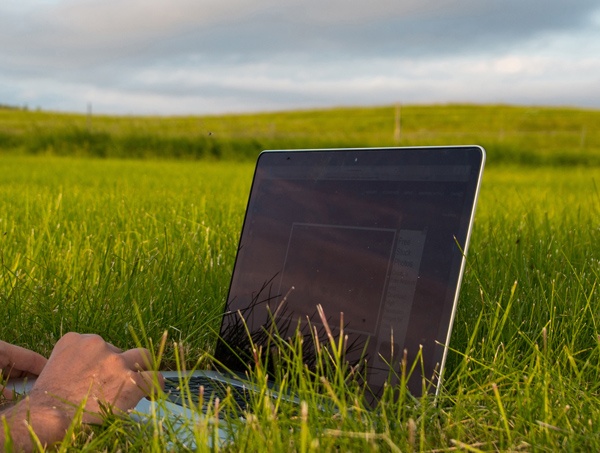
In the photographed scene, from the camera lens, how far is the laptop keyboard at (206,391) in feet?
5.46

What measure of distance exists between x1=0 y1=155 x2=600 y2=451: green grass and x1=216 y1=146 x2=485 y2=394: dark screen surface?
0.40 feet

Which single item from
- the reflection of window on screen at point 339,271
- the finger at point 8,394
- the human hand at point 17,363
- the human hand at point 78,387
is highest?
the reflection of window on screen at point 339,271

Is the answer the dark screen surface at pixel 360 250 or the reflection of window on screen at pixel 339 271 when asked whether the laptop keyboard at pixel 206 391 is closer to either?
the dark screen surface at pixel 360 250

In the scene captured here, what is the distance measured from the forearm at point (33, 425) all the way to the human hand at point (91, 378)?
0.07ft

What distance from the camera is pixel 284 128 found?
40.5m

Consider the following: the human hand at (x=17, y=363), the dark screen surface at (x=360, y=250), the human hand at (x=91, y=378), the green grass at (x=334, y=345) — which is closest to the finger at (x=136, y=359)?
the human hand at (x=91, y=378)

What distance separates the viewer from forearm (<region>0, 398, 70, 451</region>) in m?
1.47

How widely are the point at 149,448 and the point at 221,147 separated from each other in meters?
17.8

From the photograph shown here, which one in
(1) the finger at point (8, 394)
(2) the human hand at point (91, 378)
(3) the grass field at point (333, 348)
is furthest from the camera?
(1) the finger at point (8, 394)

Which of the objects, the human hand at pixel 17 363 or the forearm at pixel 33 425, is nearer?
the forearm at pixel 33 425

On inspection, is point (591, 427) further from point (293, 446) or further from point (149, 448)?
point (149, 448)

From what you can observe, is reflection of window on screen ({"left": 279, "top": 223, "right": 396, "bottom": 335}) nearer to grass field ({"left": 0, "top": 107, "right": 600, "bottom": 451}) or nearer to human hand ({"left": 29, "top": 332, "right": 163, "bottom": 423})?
grass field ({"left": 0, "top": 107, "right": 600, "bottom": 451})

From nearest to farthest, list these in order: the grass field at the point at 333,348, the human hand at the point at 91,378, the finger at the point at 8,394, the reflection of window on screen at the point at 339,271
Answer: the grass field at the point at 333,348, the human hand at the point at 91,378, the reflection of window on screen at the point at 339,271, the finger at the point at 8,394

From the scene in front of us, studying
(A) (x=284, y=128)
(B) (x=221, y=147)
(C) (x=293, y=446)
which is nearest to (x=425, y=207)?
(C) (x=293, y=446)
